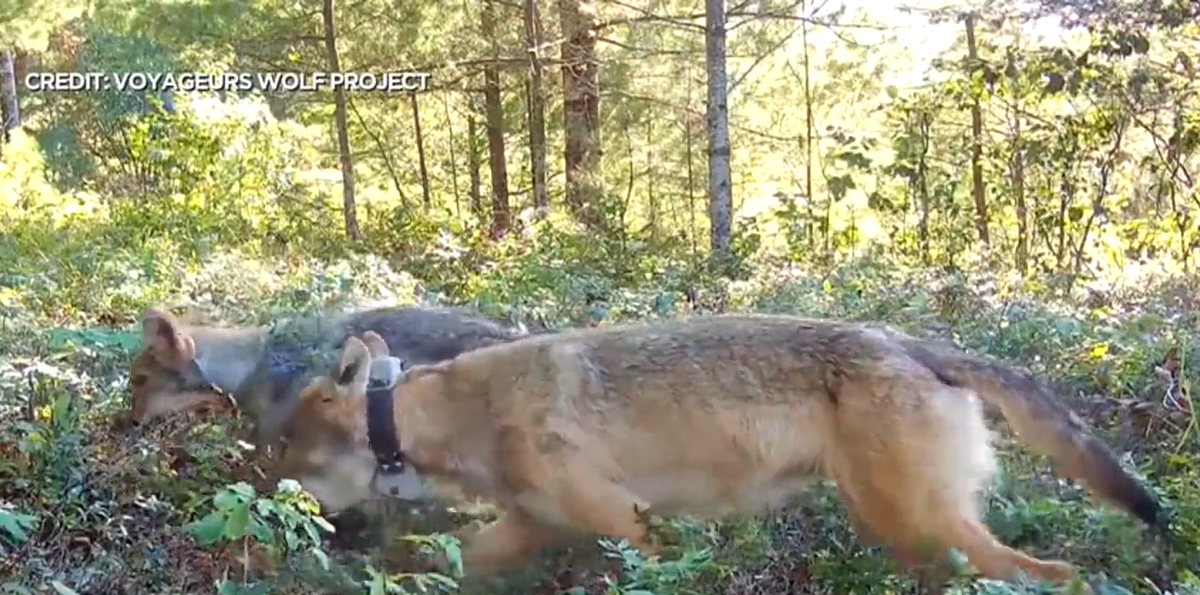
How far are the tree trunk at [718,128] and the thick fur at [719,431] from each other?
848 cm

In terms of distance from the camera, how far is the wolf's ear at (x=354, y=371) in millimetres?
5008

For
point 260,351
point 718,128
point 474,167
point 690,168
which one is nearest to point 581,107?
point 474,167

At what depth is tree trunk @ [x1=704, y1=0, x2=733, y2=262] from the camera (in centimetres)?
1375

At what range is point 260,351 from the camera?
679 cm

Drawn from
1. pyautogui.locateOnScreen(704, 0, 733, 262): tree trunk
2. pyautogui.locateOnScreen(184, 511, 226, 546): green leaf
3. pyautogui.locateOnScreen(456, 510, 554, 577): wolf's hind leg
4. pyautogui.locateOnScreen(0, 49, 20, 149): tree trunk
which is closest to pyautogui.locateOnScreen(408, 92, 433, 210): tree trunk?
pyautogui.locateOnScreen(0, 49, 20, 149): tree trunk

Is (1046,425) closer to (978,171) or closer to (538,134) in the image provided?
(978,171)

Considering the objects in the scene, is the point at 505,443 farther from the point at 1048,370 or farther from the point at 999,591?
the point at 1048,370

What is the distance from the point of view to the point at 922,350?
488 cm

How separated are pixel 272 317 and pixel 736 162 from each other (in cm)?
1729

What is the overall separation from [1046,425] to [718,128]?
9.64 metres

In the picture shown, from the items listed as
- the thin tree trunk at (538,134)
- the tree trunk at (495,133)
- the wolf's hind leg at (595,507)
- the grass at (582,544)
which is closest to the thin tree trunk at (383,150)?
the tree trunk at (495,133)

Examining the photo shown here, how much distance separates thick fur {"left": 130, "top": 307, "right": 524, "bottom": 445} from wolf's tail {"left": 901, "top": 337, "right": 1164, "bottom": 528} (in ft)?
8.05

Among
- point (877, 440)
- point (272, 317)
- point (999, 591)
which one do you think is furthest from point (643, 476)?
point (272, 317)

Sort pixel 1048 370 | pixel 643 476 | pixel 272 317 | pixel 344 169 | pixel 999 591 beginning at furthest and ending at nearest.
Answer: pixel 344 169 < pixel 272 317 < pixel 1048 370 < pixel 643 476 < pixel 999 591
